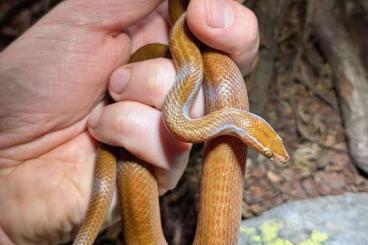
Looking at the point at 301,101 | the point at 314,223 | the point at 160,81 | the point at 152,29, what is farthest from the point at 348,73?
the point at 160,81

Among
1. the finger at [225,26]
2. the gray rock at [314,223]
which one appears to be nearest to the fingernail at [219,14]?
the finger at [225,26]

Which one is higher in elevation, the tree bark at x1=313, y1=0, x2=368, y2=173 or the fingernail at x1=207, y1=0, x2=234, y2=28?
the fingernail at x1=207, y1=0, x2=234, y2=28

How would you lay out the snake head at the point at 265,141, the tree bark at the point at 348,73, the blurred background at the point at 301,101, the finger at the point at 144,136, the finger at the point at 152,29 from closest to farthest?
1. the snake head at the point at 265,141
2. the finger at the point at 144,136
3. the finger at the point at 152,29
4. the blurred background at the point at 301,101
5. the tree bark at the point at 348,73

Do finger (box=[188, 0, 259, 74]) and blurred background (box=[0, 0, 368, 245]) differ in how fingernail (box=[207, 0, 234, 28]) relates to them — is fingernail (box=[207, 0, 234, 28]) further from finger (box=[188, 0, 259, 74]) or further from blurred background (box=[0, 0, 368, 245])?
blurred background (box=[0, 0, 368, 245])

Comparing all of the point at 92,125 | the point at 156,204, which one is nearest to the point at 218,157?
the point at 156,204

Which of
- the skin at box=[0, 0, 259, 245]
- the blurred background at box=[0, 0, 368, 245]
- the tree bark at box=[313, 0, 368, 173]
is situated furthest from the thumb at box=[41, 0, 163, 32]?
the tree bark at box=[313, 0, 368, 173]

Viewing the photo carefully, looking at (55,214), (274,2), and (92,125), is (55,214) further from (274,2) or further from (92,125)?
(274,2)

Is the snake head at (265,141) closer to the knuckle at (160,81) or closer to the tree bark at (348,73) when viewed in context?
the knuckle at (160,81)
